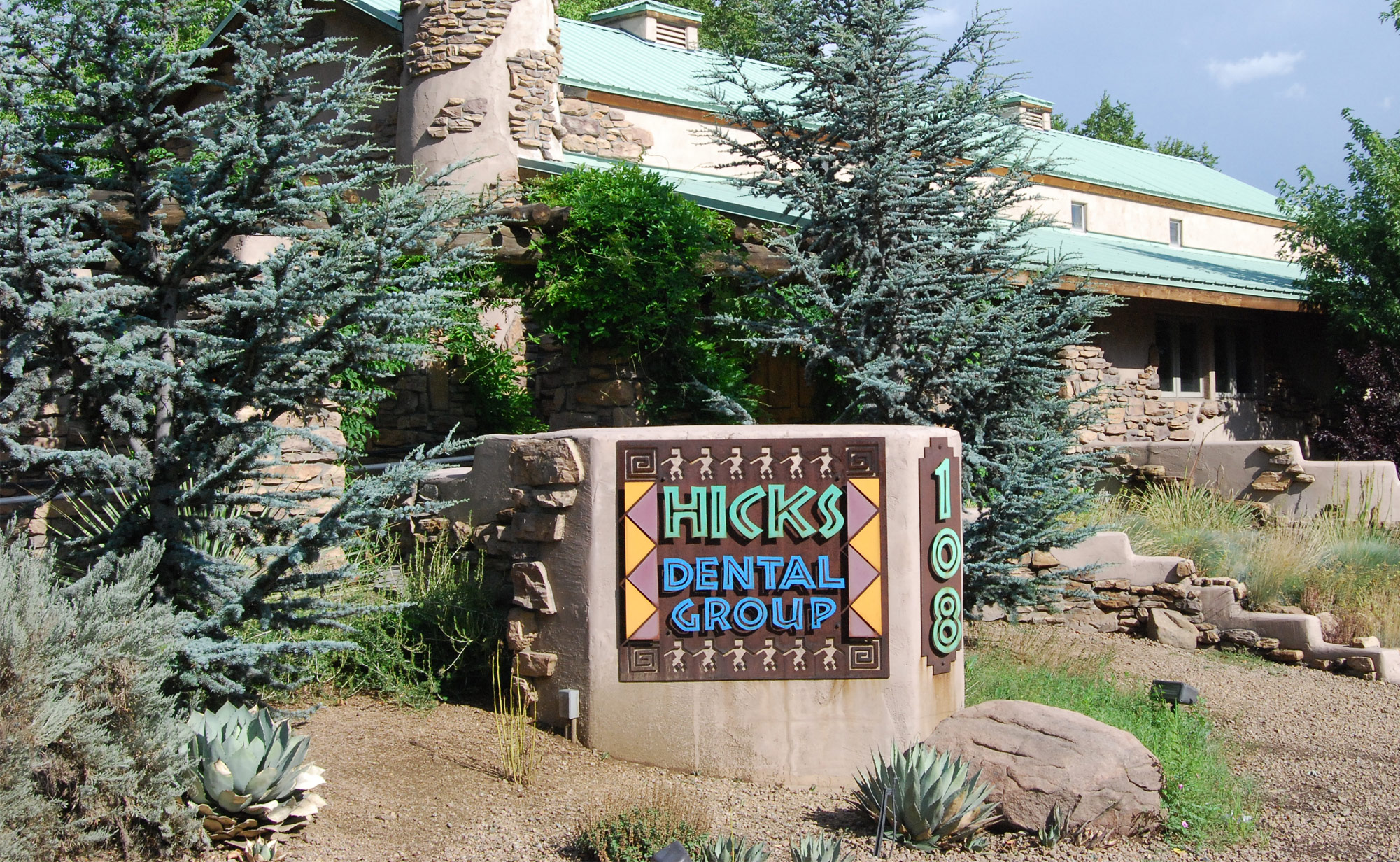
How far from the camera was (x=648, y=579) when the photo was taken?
6.02 meters

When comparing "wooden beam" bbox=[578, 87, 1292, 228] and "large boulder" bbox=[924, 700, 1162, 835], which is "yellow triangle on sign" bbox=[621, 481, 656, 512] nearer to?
"large boulder" bbox=[924, 700, 1162, 835]

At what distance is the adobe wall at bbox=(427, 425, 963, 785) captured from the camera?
5953mm

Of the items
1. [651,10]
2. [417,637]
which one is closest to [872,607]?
[417,637]

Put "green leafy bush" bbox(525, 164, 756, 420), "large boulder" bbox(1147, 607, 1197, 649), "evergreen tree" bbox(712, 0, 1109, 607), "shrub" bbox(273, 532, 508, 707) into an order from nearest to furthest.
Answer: "shrub" bbox(273, 532, 508, 707) < "evergreen tree" bbox(712, 0, 1109, 607) < "large boulder" bbox(1147, 607, 1197, 649) < "green leafy bush" bbox(525, 164, 756, 420)

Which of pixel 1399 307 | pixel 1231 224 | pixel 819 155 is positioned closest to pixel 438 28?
pixel 819 155

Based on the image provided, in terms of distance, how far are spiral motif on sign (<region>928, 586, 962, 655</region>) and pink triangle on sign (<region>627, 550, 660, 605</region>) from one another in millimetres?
1465

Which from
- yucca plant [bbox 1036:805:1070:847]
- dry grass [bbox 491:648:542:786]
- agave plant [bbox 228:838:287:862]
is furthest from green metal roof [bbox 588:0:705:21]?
agave plant [bbox 228:838:287:862]

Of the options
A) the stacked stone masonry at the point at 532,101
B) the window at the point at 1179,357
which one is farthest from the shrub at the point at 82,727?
the window at the point at 1179,357

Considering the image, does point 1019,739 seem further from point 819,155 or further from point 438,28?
point 438,28

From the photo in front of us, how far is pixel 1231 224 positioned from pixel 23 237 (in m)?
21.6

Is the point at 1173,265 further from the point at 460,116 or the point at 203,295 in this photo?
the point at 203,295

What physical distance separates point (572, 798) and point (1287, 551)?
777 cm

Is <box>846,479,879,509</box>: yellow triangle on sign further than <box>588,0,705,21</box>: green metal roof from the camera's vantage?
No

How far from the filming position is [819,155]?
8.59 meters
